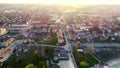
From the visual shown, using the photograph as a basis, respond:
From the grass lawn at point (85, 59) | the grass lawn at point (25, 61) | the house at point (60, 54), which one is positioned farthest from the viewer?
the house at point (60, 54)

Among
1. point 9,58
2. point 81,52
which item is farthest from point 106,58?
point 9,58

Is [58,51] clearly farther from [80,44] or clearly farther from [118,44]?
[118,44]

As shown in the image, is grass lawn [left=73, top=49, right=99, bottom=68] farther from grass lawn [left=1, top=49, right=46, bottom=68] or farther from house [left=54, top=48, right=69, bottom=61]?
grass lawn [left=1, top=49, right=46, bottom=68]

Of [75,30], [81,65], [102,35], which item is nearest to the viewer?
[81,65]

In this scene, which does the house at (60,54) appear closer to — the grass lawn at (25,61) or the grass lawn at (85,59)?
the grass lawn at (85,59)

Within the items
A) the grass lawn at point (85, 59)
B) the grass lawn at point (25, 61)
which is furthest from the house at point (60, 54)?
the grass lawn at point (25, 61)

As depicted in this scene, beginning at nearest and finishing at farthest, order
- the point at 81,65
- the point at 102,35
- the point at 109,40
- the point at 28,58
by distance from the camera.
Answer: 1. the point at 81,65
2. the point at 28,58
3. the point at 109,40
4. the point at 102,35

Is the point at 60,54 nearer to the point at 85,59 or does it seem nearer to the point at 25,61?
the point at 85,59

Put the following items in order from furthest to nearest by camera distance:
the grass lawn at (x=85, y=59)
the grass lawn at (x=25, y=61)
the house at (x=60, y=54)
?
the house at (x=60, y=54) < the grass lawn at (x=85, y=59) < the grass lawn at (x=25, y=61)

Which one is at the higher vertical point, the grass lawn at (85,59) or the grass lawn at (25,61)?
the grass lawn at (25,61)

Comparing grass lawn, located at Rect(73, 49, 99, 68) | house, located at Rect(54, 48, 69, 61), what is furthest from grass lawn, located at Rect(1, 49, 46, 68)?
grass lawn, located at Rect(73, 49, 99, 68)

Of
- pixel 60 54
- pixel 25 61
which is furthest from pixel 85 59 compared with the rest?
pixel 25 61
